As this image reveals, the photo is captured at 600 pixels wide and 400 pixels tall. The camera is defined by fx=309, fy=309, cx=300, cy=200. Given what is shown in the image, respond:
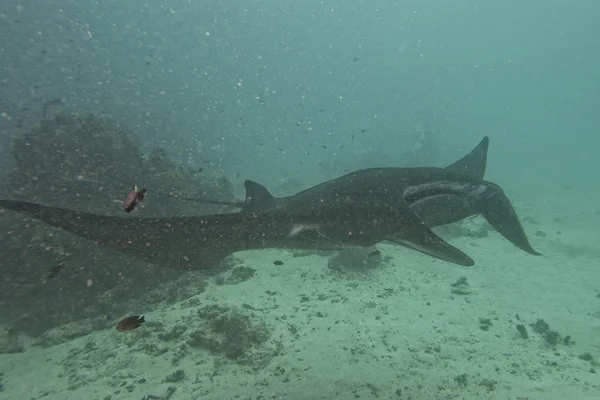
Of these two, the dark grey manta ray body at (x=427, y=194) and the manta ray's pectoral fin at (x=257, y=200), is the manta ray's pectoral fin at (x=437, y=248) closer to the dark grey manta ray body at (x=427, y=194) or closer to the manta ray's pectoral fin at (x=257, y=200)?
the dark grey manta ray body at (x=427, y=194)

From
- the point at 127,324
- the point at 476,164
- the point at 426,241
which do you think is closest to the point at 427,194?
the point at 426,241

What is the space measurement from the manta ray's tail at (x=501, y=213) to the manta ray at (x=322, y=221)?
1 cm

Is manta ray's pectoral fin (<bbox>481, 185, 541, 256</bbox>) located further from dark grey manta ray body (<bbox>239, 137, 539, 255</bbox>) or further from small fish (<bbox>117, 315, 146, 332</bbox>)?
small fish (<bbox>117, 315, 146, 332</bbox>)

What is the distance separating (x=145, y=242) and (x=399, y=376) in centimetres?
527

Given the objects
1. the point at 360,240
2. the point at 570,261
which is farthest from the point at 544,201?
the point at 360,240

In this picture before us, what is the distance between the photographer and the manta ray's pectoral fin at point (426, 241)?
3.88 meters

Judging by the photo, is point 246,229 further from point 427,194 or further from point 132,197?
point 427,194

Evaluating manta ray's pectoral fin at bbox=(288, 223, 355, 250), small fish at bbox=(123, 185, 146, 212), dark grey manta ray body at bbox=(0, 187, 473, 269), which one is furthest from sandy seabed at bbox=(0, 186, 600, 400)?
small fish at bbox=(123, 185, 146, 212)

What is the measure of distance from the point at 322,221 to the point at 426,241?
135 cm

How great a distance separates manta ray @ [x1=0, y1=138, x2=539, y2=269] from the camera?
95.8 inches

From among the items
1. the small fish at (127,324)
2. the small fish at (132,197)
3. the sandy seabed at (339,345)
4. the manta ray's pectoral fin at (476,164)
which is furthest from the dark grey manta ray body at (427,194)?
the sandy seabed at (339,345)

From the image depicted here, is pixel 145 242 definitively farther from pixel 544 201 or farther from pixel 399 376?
pixel 544 201

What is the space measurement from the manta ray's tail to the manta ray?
1 centimetres

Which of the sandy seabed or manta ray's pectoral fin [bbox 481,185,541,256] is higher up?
manta ray's pectoral fin [bbox 481,185,541,256]
